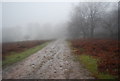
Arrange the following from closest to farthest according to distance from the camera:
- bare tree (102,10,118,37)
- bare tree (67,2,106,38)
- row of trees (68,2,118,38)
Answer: bare tree (102,10,118,37) < row of trees (68,2,118,38) < bare tree (67,2,106,38)

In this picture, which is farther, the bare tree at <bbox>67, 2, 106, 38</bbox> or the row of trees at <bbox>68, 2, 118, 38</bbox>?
the bare tree at <bbox>67, 2, 106, 38</bbox>

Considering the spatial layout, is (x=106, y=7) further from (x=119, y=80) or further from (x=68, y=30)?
(x=119, y=80)

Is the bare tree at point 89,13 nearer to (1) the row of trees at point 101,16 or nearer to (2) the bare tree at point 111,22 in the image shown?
(1) the row of trees at point 101,16

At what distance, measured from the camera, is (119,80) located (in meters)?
6.58

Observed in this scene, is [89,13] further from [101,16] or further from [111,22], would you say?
[111,22]

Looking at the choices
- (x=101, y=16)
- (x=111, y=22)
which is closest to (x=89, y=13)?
(x=101, y=16)

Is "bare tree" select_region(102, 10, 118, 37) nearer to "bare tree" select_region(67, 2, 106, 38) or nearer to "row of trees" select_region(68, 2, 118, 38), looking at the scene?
"row of trees" select_region(68, 2, 118, 38)

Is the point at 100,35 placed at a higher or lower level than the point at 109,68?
lower

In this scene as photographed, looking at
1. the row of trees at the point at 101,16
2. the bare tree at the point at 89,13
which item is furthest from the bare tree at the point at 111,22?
the bare tree at the point at 89,13

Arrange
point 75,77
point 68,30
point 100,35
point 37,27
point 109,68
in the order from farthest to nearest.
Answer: point 37,27 < point 68,30 < point 100,35 < point 109,68 < point 75,77

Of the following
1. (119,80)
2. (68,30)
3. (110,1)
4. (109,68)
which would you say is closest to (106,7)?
(110,1)

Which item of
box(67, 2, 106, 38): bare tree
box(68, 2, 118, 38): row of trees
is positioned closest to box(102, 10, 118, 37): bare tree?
box(68, 2, 118, 38): row of trees

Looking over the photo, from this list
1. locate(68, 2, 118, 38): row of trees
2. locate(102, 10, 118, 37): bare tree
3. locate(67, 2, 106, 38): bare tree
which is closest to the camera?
locate(102, 10, 118, 37): bare tree

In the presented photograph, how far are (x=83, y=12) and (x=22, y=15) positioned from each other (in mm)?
22576
